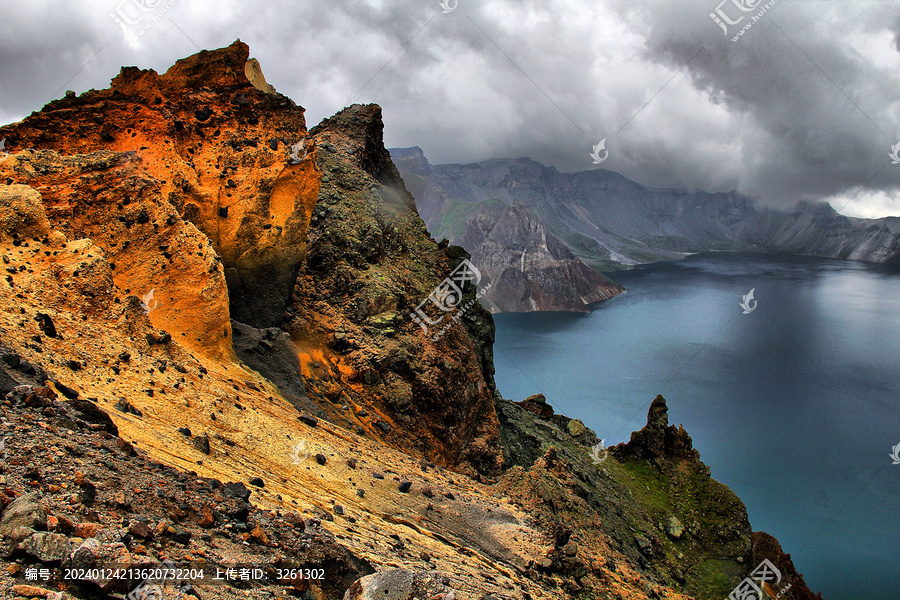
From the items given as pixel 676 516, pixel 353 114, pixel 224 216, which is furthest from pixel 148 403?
pixel 676 516

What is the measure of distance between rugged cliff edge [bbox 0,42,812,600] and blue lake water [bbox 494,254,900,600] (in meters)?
27.9

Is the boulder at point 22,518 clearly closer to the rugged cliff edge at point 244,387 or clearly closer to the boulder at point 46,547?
the rugged cliff edge at point 244,387

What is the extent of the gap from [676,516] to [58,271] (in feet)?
105

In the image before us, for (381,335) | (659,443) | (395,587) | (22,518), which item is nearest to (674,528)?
(659,443)

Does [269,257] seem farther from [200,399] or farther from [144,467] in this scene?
[144,467]

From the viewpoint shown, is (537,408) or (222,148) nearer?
(222,148)

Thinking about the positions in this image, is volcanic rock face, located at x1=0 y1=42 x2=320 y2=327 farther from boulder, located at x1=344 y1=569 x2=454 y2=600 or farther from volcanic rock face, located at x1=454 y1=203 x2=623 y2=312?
volcanic rock face, located at x1=454 y1=203 x2=623 y2=312

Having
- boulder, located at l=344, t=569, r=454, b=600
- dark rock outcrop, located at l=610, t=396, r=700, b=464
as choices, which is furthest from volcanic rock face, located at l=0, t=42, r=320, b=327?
dark rock outcrop, located at l=610, t=396, r=700, b=464

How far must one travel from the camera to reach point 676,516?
1165 inches

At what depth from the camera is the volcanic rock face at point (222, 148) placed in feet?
47.5

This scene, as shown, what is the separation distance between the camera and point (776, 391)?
249ft

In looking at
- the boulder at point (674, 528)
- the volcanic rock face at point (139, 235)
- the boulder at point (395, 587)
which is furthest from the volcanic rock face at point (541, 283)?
the boulder at point (395, 587)

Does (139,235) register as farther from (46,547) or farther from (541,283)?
(541,283)

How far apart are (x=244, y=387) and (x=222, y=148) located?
9.22 meters
